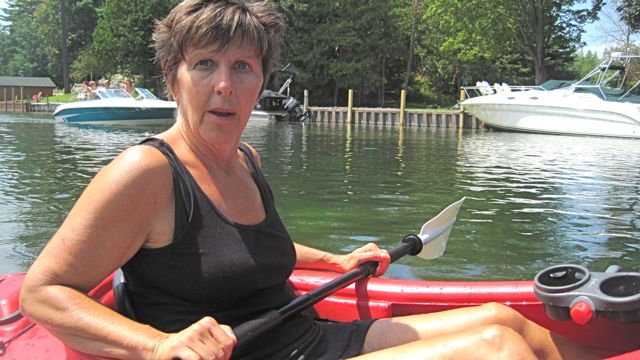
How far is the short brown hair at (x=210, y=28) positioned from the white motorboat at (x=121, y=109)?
75.3 ft

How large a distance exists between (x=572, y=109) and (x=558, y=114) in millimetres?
527

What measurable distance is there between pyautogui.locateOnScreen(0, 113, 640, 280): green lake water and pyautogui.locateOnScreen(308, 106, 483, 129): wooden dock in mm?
10183

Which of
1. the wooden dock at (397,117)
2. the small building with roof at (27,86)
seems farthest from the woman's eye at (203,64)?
the small building with roof at (27,86)

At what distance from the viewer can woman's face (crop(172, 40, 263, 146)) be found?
1.79m

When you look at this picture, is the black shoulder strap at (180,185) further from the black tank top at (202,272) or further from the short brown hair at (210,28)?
the short brown hair at (210,28)

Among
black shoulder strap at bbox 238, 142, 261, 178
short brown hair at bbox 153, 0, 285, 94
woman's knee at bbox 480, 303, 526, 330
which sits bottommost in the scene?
woman's knee at bbox 480, 303, 526, 330

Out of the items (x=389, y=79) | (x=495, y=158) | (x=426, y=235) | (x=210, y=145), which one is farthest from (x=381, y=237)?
(x=389, y=79)

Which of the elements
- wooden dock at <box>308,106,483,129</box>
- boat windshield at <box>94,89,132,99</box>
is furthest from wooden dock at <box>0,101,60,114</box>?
wooden dock at <box>308,106,483,129</box>

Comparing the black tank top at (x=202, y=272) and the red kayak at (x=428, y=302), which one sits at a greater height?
the black tank top at (x=202, y=272)

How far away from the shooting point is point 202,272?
65.9 inches

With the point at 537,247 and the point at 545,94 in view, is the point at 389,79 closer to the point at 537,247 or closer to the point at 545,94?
the point at 545,94

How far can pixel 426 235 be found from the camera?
135 inches

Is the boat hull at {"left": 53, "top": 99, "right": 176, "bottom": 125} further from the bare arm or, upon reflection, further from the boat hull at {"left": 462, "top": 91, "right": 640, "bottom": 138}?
the bare arm

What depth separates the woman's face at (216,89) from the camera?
1792 millimetres
